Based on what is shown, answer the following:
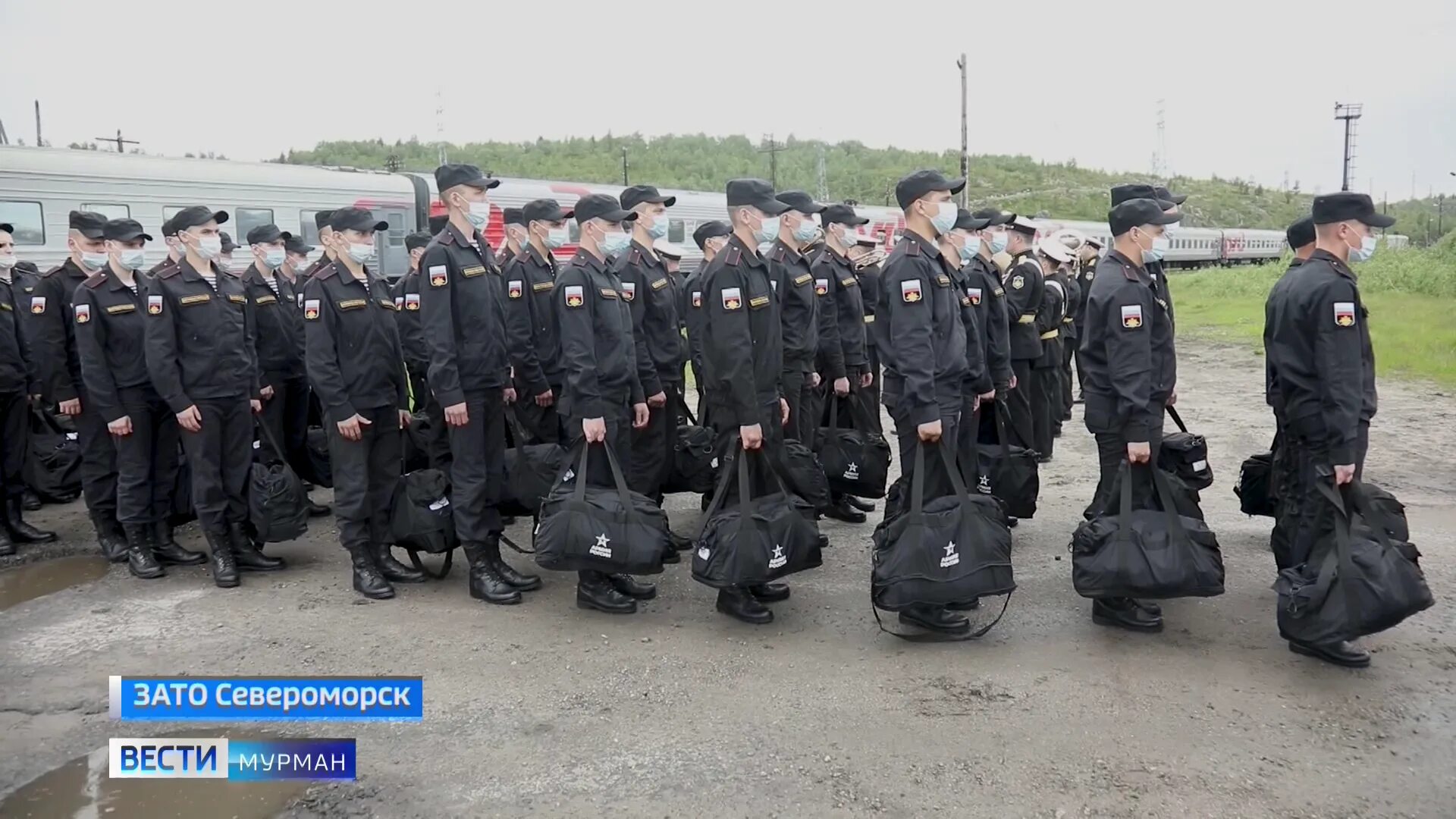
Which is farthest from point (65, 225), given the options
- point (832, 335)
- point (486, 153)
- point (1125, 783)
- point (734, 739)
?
point (486, 153)

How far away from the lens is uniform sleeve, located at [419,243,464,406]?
4.70 m

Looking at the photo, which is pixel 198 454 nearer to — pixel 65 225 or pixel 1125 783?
pixel 1125 783

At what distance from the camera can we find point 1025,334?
7.39 metres

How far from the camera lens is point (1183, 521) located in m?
4.16

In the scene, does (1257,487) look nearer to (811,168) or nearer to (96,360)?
(96,360)

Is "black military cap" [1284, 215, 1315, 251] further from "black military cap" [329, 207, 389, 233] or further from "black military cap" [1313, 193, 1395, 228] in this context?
"black military cap" [329, 207, 389, 233]

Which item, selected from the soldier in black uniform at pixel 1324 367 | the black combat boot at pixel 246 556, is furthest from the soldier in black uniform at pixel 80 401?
the soldier in black uniform at pixel 1324 367

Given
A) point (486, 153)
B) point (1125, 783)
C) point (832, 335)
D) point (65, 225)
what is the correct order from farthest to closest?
point (486, 153), point (65, 225), point (832, 335), point (1125, 783)

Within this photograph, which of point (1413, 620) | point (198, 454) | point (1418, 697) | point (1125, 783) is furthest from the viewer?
point (198, 454)

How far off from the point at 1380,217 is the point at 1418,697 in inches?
74.4

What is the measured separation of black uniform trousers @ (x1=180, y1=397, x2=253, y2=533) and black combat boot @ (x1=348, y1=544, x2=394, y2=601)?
2.74 ft

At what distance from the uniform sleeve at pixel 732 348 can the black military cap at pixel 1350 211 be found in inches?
97.0

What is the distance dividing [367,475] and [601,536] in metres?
1.44

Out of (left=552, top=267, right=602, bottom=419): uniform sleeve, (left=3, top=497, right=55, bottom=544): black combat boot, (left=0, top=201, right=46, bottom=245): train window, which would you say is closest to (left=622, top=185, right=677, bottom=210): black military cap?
(left=552, top=267, right=602, bottom=419): uniform sleeve
